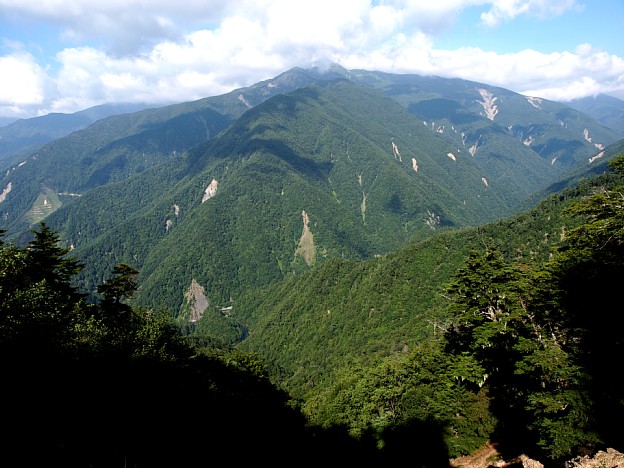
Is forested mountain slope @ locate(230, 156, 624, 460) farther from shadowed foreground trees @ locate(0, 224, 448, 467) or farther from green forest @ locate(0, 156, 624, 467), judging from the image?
shadowed foreground trees @ locate(0, 224, 448, 467)

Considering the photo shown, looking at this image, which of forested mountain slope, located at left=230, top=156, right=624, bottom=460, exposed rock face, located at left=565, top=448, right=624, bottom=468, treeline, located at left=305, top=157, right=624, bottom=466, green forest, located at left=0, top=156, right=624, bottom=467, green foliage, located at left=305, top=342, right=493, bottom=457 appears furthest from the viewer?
green foliage, located at left=305, top=342, right=493, bottom=457

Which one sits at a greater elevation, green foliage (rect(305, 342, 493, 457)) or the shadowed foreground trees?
the shadowed foreground trees

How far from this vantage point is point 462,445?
36781 millimetres

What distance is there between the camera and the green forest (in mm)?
24844

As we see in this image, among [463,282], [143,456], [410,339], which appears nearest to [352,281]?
[410,339]

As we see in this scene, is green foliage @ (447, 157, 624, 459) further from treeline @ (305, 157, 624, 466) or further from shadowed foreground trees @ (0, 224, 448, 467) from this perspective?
shadowed foreground trees @ (0, 224, 448, 467)

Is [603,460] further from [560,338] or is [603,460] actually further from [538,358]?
[560,338]

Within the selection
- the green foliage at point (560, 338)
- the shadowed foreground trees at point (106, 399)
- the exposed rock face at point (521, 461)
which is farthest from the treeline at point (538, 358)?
the shadowed foreground trees at point (106, 399)

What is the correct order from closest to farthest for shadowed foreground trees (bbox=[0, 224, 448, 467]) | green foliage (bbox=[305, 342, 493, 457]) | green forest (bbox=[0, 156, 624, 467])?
shadowed foreground trees (bbox=[0, 224, 448, 467]), green forest (bbox=[0, 156, 624, 467]), green foliage (bbox=[305, 342, 493, 457])

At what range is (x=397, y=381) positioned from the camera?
54938mm

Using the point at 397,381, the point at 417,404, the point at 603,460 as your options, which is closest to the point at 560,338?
the point at 603,460

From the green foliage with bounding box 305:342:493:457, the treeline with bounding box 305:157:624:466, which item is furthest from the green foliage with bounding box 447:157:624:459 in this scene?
the green foliage with bounding box 305:342:493:457

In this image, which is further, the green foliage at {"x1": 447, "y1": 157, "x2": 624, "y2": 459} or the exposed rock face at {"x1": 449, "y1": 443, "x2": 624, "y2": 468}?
the green foliage at {"x1": 447, "y1": 157, "x2": 624, "y2": 459}

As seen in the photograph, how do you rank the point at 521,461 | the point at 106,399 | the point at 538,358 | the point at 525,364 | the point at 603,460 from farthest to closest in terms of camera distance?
the point at 521,461
the point at 525,364
the point at 106,399
the point at 538,358
the point at 603,460
